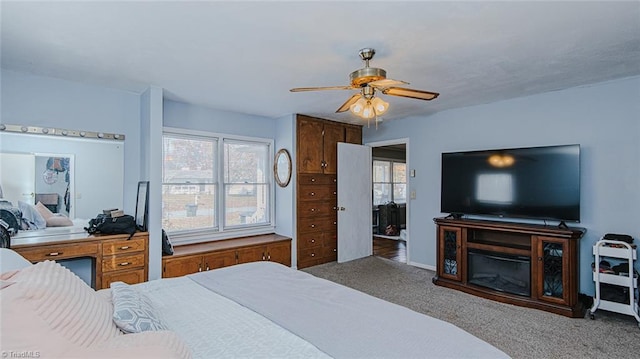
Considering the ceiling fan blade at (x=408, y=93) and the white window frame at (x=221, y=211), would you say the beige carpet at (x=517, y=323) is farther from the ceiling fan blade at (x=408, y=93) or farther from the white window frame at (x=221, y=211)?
the ceiling fan blade at (x=408, y=93)

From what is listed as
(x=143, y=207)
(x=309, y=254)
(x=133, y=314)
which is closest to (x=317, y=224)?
(x=309, y=254)

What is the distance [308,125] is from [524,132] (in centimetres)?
289

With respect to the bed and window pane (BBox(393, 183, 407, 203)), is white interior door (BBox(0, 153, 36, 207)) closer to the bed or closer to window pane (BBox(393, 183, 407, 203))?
the bed

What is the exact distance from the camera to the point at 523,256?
356 centimetres

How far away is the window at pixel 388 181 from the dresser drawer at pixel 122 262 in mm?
5868

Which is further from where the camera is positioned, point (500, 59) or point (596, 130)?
point (596, 130)

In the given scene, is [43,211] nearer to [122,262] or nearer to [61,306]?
[122,262]

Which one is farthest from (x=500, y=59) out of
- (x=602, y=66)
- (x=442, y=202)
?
(x=442, y=202)

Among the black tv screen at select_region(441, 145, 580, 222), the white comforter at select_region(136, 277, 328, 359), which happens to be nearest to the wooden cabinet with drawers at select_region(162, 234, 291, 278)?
the white comforter at select_region(136, 277, 328, 359)

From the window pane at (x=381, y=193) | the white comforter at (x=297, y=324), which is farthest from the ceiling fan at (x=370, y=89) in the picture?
the window pane at (x=381, y=193)

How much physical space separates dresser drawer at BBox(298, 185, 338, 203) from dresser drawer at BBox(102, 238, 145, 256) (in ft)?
7.35

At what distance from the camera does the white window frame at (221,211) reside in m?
4.33

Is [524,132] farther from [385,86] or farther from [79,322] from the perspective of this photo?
[79,322]

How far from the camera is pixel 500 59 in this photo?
9.08 ft
